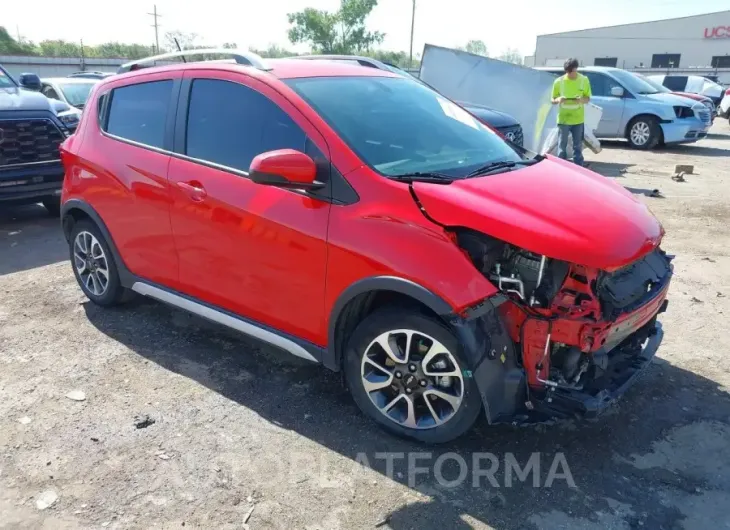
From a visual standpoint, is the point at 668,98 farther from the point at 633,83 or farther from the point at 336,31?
the point at 336,31

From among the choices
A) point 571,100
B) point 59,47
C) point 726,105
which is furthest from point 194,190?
point 59,47

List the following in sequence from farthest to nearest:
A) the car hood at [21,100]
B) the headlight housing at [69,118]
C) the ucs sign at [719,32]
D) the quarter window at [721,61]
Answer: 1. the quarter window at [721,61]
2. the ucs sign at [719,32]
3. the headlight housing at [69,118]
4. the car hood at [21,100]

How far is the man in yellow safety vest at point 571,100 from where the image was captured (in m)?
9.72

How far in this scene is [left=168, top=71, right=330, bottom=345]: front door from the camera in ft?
10.4

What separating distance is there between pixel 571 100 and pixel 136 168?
7.80 m

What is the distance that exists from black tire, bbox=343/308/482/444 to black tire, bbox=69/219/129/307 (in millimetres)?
2261

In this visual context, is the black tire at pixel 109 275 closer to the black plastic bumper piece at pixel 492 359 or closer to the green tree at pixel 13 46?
the black plastic bumper piece at pixel 492 359

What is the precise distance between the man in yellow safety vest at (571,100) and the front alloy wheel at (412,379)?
8067mm

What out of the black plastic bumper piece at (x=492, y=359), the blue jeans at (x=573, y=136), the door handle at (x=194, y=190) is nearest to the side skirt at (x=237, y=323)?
the door handle at (x=194, y=190)

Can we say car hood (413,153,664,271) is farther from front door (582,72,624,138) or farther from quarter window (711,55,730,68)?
quarter window (711,55,730,68)

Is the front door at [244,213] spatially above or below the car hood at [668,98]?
below

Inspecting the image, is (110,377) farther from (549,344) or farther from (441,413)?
(549,344)

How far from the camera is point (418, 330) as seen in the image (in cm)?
288

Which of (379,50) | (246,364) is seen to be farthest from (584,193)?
(379,50)
